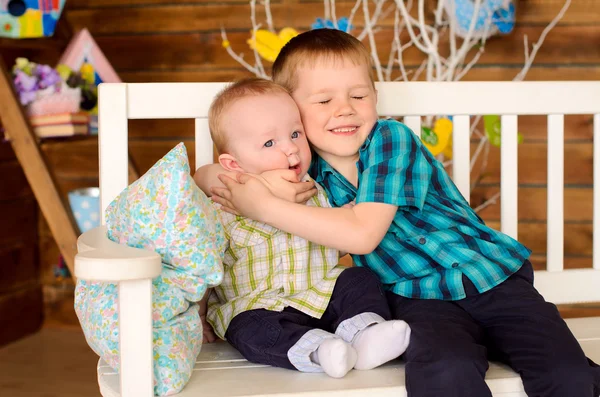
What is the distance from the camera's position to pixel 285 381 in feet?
3.94

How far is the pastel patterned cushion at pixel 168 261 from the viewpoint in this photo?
1.17 m

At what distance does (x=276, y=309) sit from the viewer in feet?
4.52

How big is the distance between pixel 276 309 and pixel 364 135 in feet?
1.17

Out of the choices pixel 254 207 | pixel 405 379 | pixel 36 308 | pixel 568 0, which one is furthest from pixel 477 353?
pixel 36 308

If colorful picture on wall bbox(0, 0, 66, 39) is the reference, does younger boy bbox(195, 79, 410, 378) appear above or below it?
below

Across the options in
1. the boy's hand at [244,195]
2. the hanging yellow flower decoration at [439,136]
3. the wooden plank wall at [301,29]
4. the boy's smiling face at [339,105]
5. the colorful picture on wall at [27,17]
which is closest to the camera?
the boy's hand at [244,195]

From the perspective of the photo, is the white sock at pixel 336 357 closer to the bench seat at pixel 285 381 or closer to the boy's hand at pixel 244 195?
the bench seat at pixel 285 381

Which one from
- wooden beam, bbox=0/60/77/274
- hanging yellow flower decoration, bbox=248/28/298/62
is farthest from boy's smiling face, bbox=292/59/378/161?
wooden beam, bbox=0/60/77/274

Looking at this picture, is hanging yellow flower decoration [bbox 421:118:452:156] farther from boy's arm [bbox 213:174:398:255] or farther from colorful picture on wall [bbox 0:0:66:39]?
colorful picture on wall [bbox 0:0:66:39]

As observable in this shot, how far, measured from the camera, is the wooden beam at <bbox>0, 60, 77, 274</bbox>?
7.55 ft

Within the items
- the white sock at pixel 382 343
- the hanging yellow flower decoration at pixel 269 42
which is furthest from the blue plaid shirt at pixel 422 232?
the hanging yellow flower decoration at pixel 269 42

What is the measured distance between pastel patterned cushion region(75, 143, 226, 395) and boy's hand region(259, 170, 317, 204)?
8.0 inches

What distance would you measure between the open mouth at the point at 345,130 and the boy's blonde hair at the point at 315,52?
107 mm

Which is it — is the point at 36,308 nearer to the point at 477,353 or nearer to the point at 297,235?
the point at 297,235
